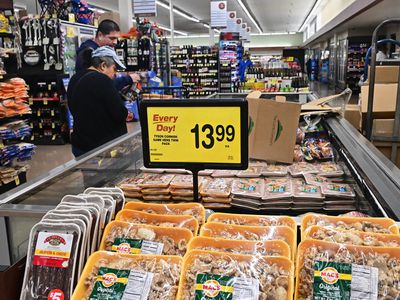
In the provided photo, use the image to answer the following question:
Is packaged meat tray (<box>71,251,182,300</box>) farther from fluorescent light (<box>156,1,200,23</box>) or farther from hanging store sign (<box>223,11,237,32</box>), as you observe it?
fluorescent light (<box>156,1,200,23</box>)

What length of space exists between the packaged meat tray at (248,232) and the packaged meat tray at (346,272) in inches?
4.8

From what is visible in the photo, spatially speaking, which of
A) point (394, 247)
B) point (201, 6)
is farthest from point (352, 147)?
point (201, 6)

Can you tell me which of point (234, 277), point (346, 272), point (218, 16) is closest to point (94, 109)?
point (234, 277)

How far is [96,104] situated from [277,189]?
1.85 m

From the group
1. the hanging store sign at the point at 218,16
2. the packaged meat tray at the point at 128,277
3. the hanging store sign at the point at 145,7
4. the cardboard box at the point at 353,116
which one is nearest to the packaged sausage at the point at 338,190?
the packaged meat tray at the point at 128,277

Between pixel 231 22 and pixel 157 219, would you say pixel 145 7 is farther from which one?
pixel 231 22

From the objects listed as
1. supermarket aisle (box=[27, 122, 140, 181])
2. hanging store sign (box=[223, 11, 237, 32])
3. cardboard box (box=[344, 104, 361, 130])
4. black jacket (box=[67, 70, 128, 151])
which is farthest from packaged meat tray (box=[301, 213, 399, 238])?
hanging store sign (box=[223, 11, 237, 32])

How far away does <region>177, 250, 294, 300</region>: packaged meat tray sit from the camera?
3.47 ft

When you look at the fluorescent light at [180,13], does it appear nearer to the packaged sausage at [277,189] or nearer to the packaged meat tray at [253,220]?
the packaged sausage at [277,189]

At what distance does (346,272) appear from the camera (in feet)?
3.49

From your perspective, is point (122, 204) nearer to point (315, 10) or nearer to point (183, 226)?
point (183, 226)

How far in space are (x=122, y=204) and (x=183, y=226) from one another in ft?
0.85

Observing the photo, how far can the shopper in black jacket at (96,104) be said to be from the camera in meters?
3.23

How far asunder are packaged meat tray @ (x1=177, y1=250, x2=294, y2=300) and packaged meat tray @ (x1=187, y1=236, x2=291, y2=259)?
0.06m
